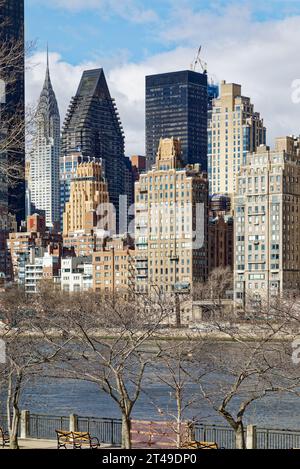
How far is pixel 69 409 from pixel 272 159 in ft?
286

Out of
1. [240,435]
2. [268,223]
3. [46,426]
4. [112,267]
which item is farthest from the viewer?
[112,267]

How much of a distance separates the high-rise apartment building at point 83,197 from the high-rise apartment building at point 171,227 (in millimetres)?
44777

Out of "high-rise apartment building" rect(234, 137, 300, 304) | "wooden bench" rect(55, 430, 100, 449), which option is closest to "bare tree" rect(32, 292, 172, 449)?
"wooden bench" rect(55, 430, 100, 449)

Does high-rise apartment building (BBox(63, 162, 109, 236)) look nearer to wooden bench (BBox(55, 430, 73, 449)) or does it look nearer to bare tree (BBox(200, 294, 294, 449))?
bare tree (BBox(200, 294, 294, 449))

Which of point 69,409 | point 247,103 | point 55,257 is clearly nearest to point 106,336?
point 69,409

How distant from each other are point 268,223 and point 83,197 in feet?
230

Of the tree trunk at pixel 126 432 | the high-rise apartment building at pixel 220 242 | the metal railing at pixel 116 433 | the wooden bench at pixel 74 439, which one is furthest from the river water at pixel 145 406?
the high-rise apartment building at pixel 220 242

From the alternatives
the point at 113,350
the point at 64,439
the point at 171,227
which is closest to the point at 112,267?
the point at 171,227

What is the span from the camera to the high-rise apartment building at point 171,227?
12719cm

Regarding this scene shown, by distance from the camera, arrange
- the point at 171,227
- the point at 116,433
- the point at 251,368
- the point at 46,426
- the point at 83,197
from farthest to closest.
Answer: the point at 83,197
the point at 171,227
the point at 46,426
the point at 116,433
the point at 251,368

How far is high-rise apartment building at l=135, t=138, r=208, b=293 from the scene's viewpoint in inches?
5007

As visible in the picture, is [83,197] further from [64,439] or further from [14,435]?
[14,435]

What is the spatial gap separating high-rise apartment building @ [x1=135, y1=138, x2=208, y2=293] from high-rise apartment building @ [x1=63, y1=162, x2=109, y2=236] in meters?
44.8

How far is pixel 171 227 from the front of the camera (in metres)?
129
